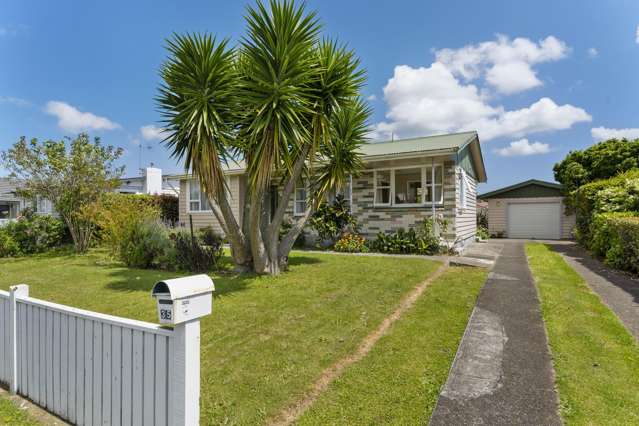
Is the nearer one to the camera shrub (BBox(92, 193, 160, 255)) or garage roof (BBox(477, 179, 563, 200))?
shrub (BBox(92, 193, 160, 255))

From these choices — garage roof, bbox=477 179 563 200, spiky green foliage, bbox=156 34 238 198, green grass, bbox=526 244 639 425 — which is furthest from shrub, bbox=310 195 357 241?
garage roof, bbox=477 179 563 200

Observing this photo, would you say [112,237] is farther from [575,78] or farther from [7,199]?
[7,199]

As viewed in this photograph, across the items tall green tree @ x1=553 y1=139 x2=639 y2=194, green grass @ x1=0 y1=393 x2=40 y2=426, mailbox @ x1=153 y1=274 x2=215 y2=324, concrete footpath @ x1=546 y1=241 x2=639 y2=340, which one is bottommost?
green grass @ x1=0 y1=393 x2=40 y2=426

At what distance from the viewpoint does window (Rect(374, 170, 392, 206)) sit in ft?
41.8

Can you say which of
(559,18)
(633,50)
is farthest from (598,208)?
(633,50)

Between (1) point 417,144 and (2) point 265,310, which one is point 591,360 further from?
(1) point 417,144

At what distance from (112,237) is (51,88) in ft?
36.1

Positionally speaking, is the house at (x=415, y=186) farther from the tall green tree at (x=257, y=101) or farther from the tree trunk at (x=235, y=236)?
the tall green tree at (x=257, y=101)

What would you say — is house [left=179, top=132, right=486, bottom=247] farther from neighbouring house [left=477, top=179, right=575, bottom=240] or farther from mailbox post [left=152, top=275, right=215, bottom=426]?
mailbox post [left=152, top=275, right=215, bottom=426]

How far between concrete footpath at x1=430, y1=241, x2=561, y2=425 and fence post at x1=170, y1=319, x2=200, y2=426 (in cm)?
169

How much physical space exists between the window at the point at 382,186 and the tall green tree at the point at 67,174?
34.3 ft

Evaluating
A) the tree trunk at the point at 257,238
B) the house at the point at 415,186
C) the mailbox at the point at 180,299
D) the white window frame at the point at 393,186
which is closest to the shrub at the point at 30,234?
the house at the point at 415,186

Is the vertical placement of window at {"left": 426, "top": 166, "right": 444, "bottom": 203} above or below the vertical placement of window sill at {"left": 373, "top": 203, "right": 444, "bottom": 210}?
above

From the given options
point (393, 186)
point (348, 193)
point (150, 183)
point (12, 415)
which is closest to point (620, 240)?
point (393, 186)
